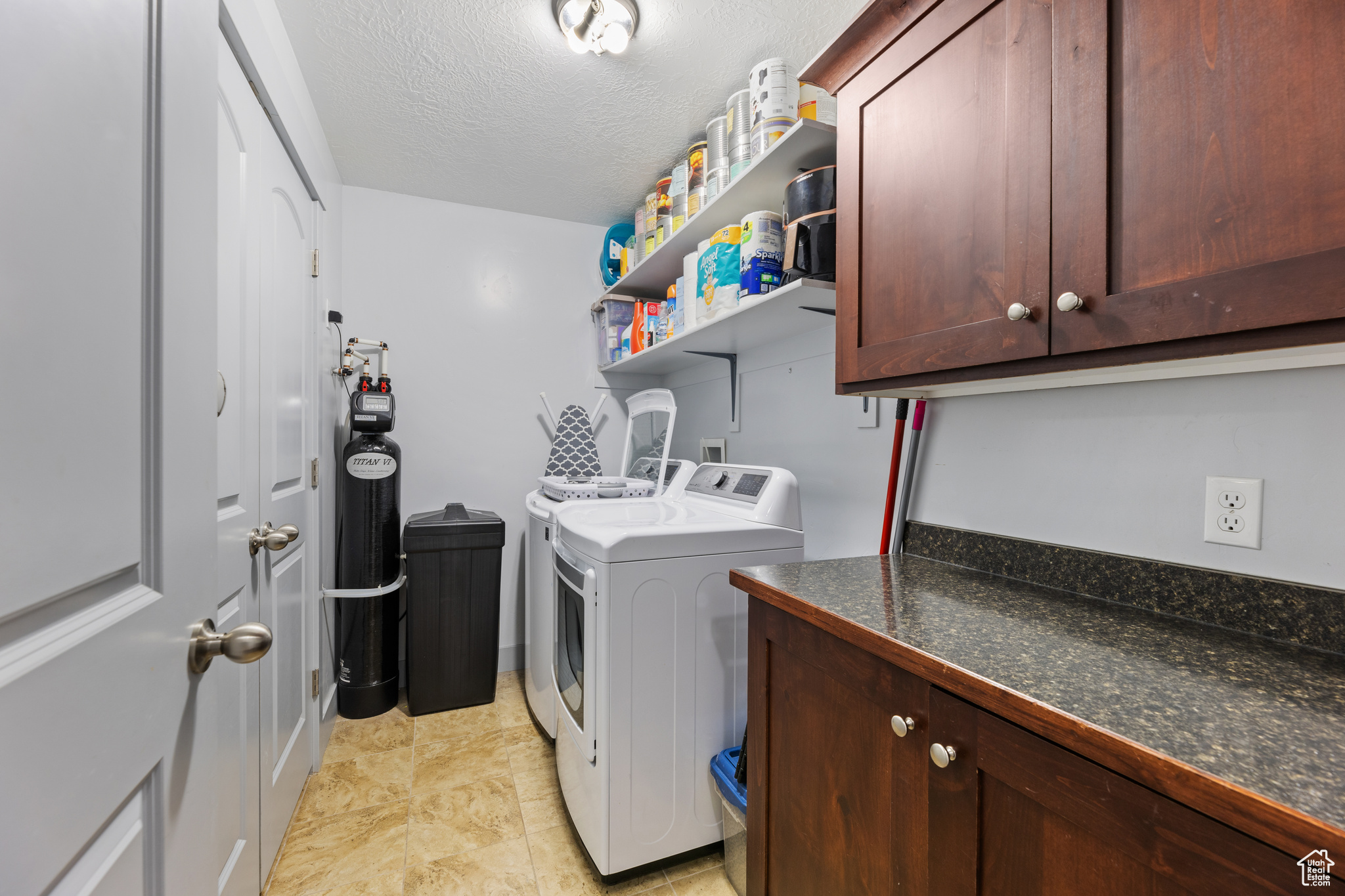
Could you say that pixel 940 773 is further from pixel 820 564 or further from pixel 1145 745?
pixel 820 564

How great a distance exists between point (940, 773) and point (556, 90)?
7.13 feet

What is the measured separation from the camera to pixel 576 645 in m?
1.62

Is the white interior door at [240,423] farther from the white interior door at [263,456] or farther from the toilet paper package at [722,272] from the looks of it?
the toilet paper package at [722,272]

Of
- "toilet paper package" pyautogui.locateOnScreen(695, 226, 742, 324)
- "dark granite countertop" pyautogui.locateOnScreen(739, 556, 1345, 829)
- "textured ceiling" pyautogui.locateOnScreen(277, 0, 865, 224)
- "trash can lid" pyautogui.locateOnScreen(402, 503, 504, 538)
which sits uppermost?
"textured ceiling" pyautogui.locateOnScreen(277, 0, 865, 224)

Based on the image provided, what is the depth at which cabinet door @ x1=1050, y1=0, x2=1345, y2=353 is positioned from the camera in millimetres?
573

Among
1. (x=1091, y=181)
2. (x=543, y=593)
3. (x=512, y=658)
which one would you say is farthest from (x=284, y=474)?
(x=1091, y=181)

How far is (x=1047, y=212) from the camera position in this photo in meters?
0.80

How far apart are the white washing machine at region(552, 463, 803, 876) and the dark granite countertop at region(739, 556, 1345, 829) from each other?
372mm

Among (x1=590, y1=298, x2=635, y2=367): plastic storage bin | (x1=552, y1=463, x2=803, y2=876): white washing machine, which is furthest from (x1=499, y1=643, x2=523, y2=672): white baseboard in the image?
(x1=590, y1=298, x2=635, y2=367): plastic storage bin

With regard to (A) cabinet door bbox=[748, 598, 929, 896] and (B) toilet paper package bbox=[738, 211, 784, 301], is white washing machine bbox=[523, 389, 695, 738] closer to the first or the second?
(B) toilet paper package bbox=[738, 211, 784, 301]

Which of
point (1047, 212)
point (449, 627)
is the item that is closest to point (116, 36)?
point (1047, 212)

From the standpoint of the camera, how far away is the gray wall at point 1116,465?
78 centimetres

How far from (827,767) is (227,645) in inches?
35.5

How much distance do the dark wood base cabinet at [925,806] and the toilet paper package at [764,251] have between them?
2.93 feet
